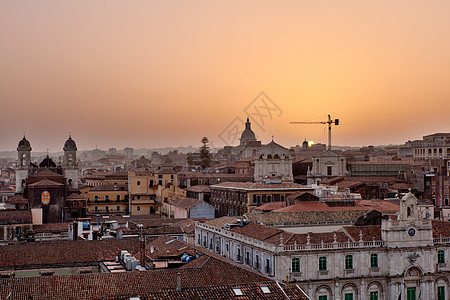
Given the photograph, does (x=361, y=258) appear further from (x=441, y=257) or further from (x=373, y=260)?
(x=441, y=257)

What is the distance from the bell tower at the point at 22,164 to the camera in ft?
308

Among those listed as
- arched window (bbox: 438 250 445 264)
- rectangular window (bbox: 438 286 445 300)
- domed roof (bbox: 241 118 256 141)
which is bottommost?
→ rectangular window (bbox: 438 286 445 300)

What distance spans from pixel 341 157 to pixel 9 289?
84.8 m

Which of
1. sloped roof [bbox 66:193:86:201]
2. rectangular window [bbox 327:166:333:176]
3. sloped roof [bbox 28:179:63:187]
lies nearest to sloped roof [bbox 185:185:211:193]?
sloped roof [bbox 66:193:86:201]

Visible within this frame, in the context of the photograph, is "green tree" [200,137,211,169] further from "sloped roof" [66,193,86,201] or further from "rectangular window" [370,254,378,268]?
"rectangular window" [370,254,378,268]

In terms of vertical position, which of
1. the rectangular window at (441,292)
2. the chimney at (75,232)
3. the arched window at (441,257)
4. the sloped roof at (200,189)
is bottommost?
the rectangular window at (441,292)

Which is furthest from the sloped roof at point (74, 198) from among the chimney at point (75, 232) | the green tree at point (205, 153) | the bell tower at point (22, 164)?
the green tree at point (205, 153)

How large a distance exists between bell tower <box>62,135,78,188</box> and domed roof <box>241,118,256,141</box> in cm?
9549

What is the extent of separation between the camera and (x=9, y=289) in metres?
34.6

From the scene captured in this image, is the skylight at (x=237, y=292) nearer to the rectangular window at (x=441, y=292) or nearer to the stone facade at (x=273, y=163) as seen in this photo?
the rectangular window at (x=441, y=292)

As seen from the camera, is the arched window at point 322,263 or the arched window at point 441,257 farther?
the arched window at point 441,257

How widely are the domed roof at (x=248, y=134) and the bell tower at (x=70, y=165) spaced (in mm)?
95489

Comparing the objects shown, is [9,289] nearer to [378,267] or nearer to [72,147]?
[378,267]

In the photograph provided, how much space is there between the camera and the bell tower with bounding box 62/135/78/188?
97.0 m
